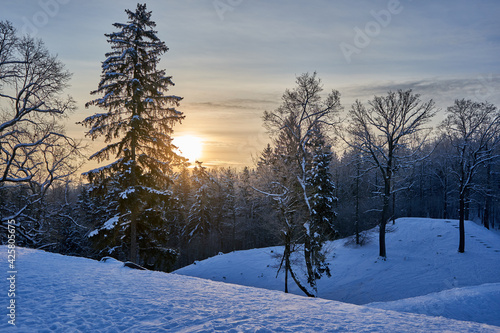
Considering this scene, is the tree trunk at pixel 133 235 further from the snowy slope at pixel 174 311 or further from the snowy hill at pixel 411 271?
the snowy hill at pixel 411 271

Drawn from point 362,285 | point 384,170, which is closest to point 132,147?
point 362,285

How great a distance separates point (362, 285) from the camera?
62.4ft

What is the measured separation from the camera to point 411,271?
64.5 feet

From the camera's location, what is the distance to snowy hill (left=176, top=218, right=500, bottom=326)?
34.4ft

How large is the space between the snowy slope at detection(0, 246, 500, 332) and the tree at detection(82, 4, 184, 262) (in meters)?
7.63

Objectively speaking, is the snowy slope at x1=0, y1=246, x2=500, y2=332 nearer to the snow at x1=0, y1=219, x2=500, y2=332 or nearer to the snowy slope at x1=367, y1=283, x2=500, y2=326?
the snow at x1=0, y1=219, x2=500, y2=332

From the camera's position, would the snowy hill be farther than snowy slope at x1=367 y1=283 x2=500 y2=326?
Yes

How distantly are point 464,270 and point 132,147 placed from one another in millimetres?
21619

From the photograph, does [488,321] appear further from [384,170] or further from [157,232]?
[157,232]

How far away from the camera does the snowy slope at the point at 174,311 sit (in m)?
5.22

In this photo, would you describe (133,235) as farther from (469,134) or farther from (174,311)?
(469,134)

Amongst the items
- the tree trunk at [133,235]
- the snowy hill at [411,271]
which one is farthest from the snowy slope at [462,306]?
the tree trunk at [133,235]

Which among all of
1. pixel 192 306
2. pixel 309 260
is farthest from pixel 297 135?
pixel 192 306

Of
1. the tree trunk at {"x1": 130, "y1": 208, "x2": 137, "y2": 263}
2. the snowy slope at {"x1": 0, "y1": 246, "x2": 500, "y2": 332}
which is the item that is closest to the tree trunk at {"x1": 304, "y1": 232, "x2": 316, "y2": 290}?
the snowy slope at {"x1": 0, "y1": 246, "x2": 500, "y2": 332}
